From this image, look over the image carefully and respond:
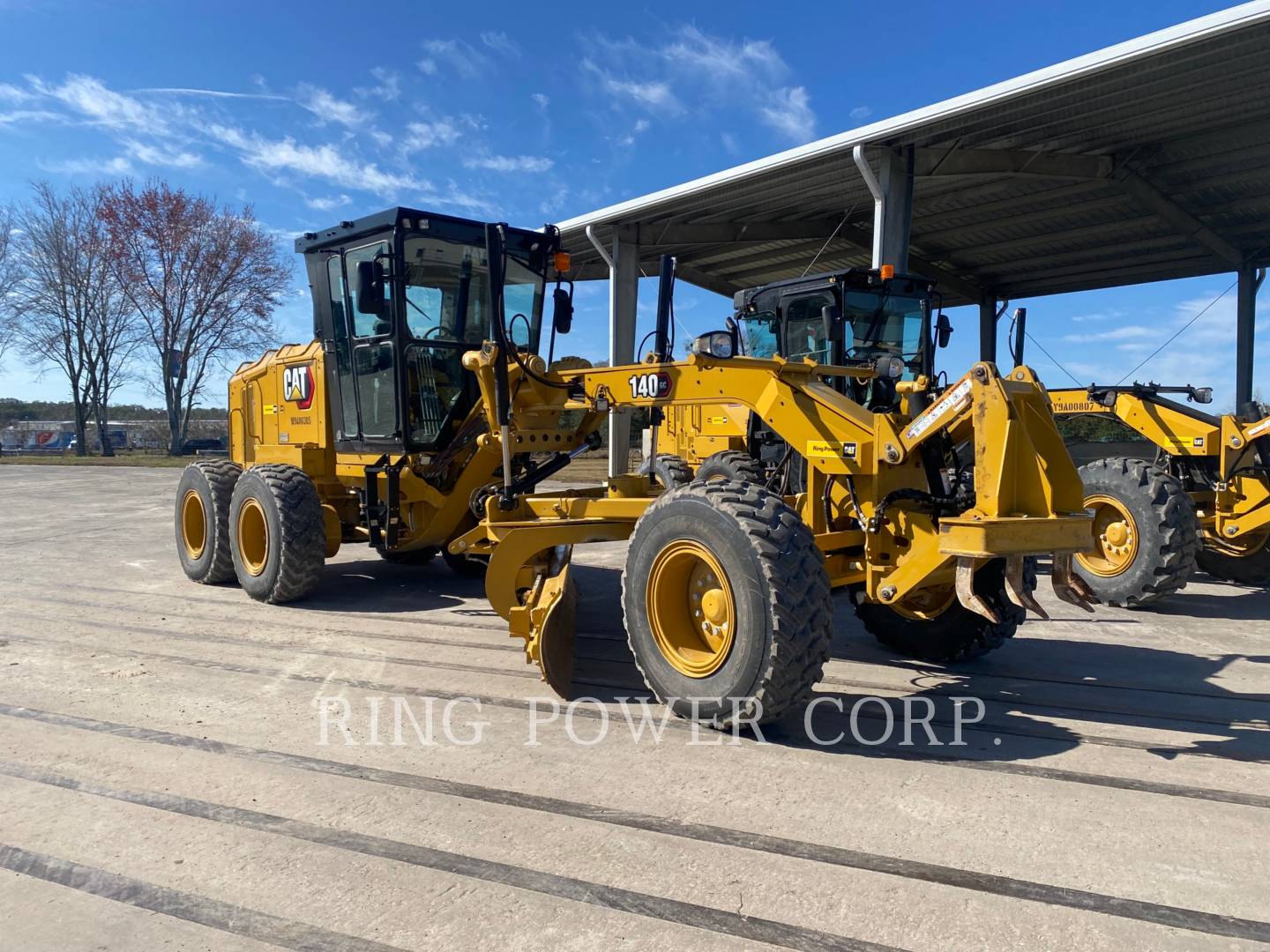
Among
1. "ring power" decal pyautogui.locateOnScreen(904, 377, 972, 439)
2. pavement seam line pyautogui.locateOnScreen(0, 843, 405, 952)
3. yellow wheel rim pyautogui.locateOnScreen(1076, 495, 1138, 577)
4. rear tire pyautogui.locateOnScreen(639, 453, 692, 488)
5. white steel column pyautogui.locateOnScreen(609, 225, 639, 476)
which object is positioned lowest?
pavement seam line pyautogui.locateOnScreen(0, 843, 405, 952)

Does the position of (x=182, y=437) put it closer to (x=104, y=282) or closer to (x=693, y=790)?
(x=104, y=282)

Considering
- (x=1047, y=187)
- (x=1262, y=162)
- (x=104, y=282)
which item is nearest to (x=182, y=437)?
(x=104, y=282)

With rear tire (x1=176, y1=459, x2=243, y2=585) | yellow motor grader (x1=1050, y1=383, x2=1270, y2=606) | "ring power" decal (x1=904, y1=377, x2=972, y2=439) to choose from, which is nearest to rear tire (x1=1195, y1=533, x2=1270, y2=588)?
yellow motor grader (x1=1050, y1=383, x2=1270, y2=606)

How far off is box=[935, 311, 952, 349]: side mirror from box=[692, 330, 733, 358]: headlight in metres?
5.59

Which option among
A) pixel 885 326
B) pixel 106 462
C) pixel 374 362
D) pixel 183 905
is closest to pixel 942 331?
pixel 885 326

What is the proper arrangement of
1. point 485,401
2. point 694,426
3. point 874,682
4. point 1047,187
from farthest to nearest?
point 1047,187 → point 694,426 → point 485,401 → point 874,682

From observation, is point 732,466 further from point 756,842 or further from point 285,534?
point 756,842

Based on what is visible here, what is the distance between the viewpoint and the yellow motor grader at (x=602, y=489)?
13.1ft

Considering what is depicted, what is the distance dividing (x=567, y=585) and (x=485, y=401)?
5.94 ft

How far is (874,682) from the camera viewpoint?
522cm

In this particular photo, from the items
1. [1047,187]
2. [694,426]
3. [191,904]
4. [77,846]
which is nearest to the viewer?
[191,904]

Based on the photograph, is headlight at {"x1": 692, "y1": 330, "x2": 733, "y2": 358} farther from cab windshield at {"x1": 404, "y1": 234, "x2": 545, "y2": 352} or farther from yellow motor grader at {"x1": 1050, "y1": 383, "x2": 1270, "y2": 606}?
yellow motor grader at {"x1": 1050, "y1": 383, "x2": 1270, "y2": 606}

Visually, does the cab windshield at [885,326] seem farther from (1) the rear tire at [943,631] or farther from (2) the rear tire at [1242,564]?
(1) the rear tire at [943,631]

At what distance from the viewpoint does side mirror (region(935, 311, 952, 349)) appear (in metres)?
9.78
